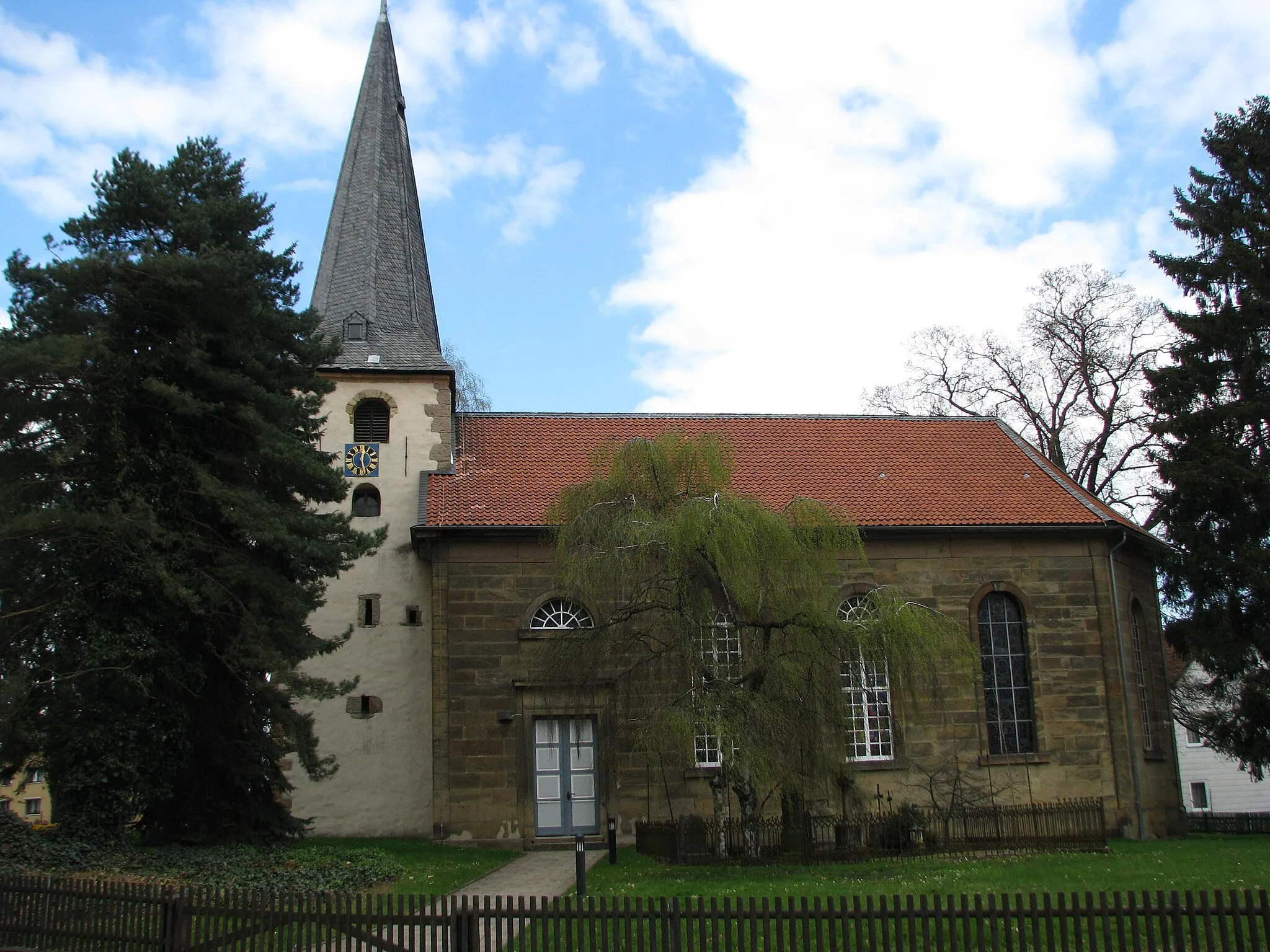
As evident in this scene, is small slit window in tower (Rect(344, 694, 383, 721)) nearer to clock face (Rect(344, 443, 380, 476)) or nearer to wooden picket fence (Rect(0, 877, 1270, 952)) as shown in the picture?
clock face (Rect(344, 443, 380, 476))

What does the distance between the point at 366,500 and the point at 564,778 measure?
7.16 m

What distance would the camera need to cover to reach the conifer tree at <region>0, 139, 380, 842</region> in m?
15.1

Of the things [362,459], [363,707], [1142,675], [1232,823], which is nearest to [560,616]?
[363,707]

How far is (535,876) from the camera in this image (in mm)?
17141

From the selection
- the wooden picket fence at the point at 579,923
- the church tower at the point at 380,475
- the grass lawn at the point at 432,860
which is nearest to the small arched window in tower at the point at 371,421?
the church tower at the point at 380,475

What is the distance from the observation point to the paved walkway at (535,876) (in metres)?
15.5

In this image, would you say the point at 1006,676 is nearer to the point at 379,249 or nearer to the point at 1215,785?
the point at 379,249

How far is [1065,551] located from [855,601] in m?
4.64

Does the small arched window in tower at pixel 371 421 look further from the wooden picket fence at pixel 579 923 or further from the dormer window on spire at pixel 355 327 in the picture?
the wooden picket fence at pixel 579 923

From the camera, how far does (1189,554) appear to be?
81.0 feet

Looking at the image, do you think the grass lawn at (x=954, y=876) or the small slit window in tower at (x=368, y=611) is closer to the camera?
the grass lawn at (x=954, y=876)

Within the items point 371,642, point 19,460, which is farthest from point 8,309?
point 371,642

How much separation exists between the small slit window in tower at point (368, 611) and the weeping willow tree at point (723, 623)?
656cm

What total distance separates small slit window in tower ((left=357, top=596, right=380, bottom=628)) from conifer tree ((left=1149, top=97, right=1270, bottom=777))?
55.2 ft
